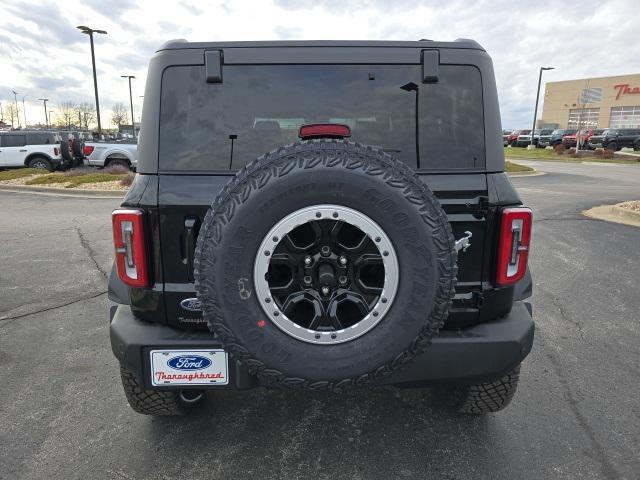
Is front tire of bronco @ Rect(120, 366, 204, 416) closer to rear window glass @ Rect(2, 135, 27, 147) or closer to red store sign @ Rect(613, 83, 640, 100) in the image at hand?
rear window glass @ Rect(2, 135, 27, 147)

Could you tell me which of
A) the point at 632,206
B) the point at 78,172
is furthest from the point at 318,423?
the point at 78,172

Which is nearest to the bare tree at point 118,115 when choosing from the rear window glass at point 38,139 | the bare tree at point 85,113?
the bare tree at point 85,113

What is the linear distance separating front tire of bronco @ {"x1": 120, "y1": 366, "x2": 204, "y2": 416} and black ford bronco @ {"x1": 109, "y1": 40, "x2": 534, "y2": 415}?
0.38 metres

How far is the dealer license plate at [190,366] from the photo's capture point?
2068 millimetres

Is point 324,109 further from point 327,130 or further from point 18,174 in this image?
point 18,174

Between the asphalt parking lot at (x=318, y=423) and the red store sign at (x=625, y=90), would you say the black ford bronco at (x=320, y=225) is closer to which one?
the asphalt parking lot at (x=318, y=423)

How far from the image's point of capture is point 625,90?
6219 centimetres

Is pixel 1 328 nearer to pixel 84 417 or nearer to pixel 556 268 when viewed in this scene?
pixel 84 417

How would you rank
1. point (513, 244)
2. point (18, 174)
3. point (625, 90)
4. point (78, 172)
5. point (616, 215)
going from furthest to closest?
1. point (625, 90)
2. point (78, 172)
3. point (18, 174)
4. point (616, 215)
5. point (513, 244)

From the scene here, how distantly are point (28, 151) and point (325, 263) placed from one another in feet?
67.6

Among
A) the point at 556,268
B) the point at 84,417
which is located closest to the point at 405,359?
the point at 84,417

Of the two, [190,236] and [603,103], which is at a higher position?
[603,103]

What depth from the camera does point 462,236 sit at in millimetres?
2166

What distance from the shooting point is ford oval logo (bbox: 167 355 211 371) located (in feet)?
6.80
